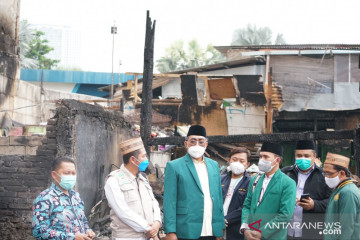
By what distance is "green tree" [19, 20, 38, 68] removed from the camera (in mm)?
40716

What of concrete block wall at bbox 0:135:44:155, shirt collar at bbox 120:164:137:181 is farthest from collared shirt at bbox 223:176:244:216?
concrete block wall at bbox 0:135:44:155

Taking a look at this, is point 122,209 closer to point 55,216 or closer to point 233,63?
point 55,216

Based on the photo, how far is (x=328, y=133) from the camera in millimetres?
9430

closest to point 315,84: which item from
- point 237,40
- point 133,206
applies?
point 133,206

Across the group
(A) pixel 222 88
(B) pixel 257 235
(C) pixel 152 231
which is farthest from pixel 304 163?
(A) pixel 222 88

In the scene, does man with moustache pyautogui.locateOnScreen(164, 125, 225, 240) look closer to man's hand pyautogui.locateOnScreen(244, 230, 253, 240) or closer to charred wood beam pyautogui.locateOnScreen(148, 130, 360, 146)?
man's hand pyautogui.locateOnScreen(244, 230, 253, 240)

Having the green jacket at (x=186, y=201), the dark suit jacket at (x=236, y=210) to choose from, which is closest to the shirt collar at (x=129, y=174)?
the green jacket at (x=186, y=201)

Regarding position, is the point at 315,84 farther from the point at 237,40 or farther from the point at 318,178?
the point at 237,40

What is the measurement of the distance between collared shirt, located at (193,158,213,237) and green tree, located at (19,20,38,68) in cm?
3732

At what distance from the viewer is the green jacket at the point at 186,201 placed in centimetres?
511

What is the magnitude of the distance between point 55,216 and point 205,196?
149 centimetres

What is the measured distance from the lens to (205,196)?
5.29m

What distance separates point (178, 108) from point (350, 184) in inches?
527

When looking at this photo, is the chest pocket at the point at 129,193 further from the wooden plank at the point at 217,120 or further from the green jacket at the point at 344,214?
the wooden plank at the point at 217,120
